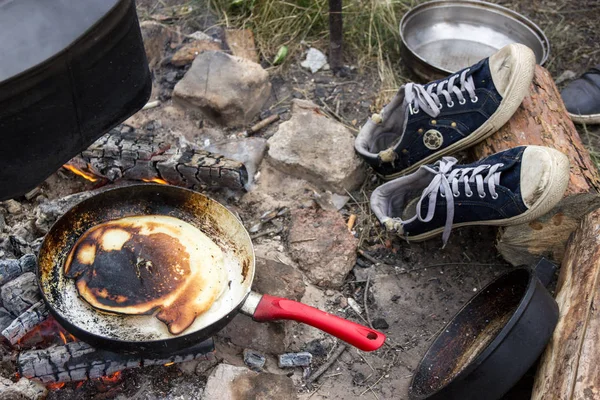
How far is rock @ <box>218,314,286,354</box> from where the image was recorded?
79.0 inches

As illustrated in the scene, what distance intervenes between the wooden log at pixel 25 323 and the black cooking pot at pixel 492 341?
1.23 metres

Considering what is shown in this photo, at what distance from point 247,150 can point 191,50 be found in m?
0.78

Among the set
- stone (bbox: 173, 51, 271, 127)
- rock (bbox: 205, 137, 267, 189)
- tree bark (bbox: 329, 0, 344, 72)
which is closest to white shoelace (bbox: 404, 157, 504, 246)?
rock (bbox: 205, 137, 267, 189)

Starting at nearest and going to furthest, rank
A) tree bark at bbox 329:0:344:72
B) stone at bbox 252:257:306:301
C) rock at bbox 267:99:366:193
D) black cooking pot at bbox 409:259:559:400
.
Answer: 1. black cooking pot at bbox 409:259:559:400
2. stone at bbox 252:257:306:301
3. rock at bbox 267:99:366:193
4. tree bark at bbox 329:0:344:72

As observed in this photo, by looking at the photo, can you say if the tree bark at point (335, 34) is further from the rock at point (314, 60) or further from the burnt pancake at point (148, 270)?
the burnt pancake at point (148, 270)

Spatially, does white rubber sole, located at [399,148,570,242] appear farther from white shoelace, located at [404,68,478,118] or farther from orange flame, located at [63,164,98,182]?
orange flame, located at [63,164,98,182]

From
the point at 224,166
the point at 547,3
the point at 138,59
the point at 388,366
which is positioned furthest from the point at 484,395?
the point at 547,3

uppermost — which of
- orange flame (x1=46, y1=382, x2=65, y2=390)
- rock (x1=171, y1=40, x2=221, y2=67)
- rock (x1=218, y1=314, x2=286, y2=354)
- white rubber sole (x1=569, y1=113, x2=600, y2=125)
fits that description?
rock (x1=171, y1=40, x2=221, y2=67)

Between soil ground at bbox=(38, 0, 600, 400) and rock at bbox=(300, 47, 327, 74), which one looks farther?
rock at bbox=(300, 47, 327, 74)

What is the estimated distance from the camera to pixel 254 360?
198 centimetres

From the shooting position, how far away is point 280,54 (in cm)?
317

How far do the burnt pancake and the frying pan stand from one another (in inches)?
1.4

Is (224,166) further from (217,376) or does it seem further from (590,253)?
(590,253)

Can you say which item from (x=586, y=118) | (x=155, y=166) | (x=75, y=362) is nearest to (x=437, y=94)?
(x=586, y=118)
